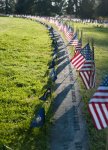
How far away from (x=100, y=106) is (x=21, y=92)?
7.32 meters

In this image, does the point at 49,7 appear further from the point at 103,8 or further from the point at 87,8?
the point at 103,8

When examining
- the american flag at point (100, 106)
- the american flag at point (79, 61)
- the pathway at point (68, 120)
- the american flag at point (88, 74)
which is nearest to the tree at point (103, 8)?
the pathway at point (68, 120)

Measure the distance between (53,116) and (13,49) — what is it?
17.4 metres

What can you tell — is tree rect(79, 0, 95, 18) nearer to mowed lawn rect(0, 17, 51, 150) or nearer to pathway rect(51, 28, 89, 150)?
mowed lawn rect(0, 17, 51, 150)

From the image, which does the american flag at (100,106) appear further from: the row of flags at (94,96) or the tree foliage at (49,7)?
the tree foliage at (49,7)

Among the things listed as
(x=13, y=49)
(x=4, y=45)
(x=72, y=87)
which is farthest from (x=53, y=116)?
(x=4, y=45)

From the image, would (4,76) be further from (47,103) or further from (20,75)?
(47,103)

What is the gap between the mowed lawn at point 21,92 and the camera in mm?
13172

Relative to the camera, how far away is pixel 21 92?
18.4 metres

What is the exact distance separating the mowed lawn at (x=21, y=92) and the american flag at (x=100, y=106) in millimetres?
2052

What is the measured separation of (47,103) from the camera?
16.8 metres

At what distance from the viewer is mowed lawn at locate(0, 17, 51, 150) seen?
1317 cm

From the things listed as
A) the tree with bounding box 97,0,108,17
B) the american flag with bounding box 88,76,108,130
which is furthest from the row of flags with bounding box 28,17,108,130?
the tree with bounding box 97,0,108,17

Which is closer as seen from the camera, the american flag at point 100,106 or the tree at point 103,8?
the american flag at point 100,106
